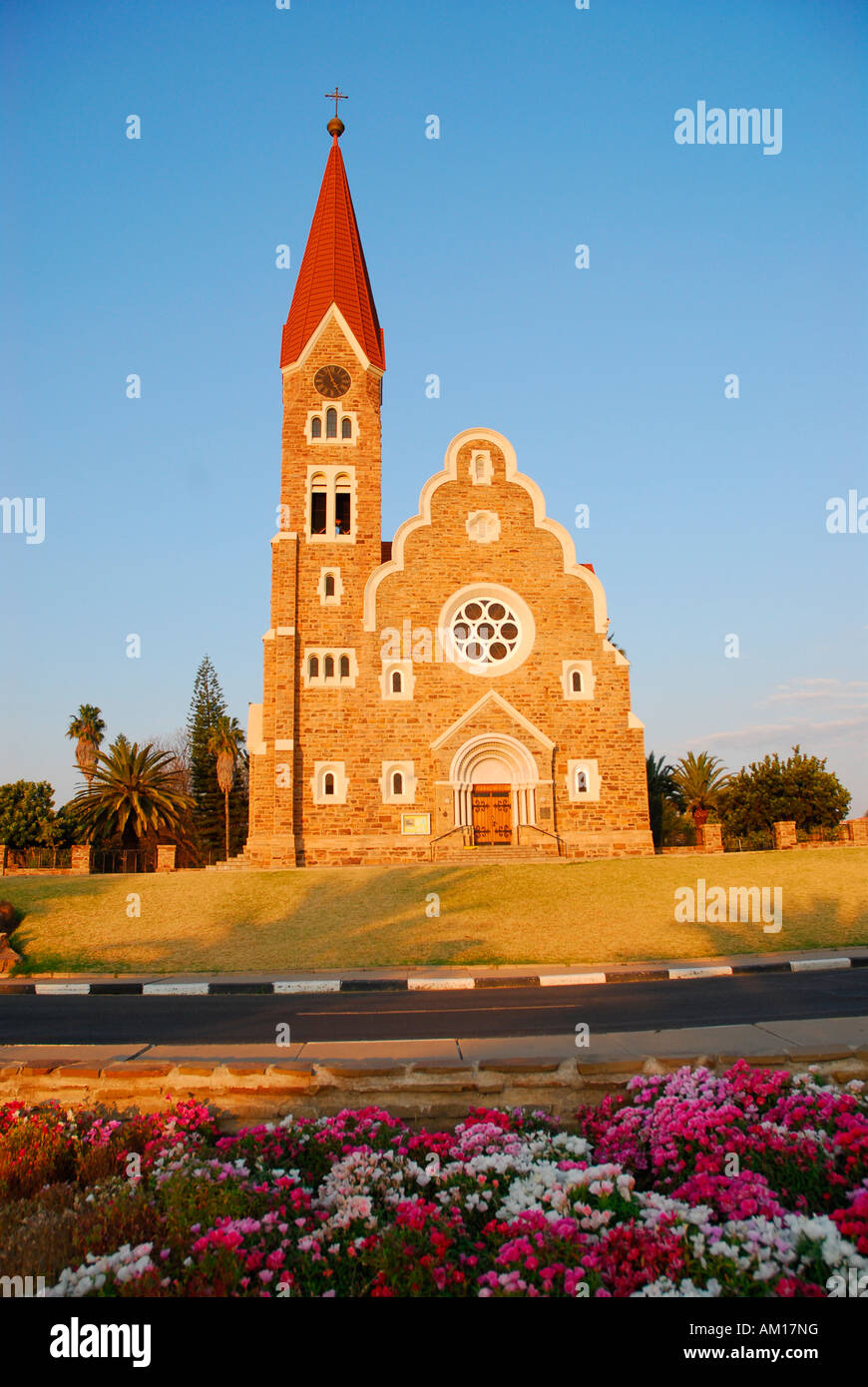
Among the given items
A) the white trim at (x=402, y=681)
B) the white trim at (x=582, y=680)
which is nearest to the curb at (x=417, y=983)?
the white trim at (x=402, y=681)

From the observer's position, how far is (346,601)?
108 ft

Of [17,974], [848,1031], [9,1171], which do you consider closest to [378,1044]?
[9,1171]

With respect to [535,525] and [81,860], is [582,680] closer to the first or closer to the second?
[535,525]

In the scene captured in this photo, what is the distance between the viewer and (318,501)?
114 ft

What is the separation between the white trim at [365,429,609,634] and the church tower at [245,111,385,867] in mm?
1005

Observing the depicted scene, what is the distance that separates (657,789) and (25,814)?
29.3m

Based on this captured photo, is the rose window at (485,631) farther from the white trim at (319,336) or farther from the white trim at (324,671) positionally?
the white trim at (319,336)

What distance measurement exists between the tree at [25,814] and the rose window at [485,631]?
847 inches

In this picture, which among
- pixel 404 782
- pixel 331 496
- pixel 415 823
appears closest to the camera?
pixel 415 823

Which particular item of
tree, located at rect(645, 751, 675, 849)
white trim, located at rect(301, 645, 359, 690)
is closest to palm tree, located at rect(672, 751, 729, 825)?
tree, located at rect(645, 751, 675, 849)

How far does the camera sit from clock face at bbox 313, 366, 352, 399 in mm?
35344

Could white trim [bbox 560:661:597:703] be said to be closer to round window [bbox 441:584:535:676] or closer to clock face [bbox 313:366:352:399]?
round window [bbox 441:584:535:676]

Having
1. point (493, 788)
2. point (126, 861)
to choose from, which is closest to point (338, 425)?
point (493, 788)

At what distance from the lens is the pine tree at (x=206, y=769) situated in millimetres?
55281
